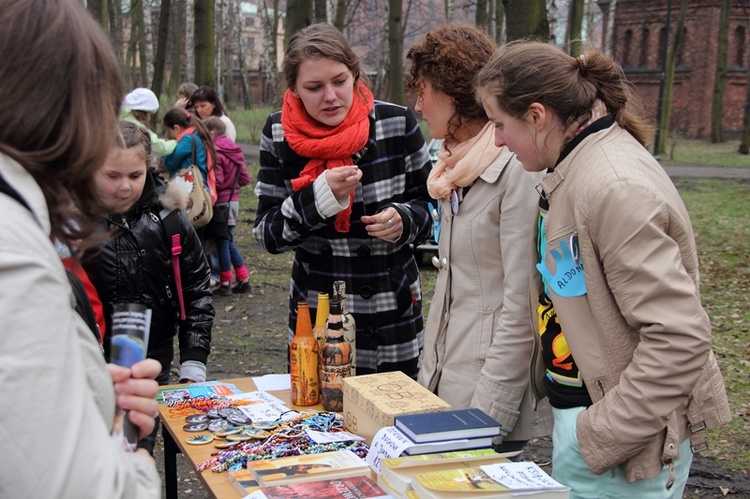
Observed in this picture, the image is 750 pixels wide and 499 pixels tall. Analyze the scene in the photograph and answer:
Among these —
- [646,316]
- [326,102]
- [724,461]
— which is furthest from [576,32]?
[646,316]

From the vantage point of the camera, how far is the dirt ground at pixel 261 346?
13.6 ft

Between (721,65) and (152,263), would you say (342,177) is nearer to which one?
(152,263)

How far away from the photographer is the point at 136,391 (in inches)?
52.6

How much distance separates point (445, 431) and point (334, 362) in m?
0.63

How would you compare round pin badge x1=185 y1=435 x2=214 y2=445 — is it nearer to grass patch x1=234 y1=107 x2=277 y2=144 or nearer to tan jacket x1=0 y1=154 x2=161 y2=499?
tan jacket x1=0 y1=154 x2=161 y2=499

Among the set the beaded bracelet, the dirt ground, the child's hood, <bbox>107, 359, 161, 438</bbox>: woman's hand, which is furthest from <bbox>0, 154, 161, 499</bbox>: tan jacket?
the child's hood

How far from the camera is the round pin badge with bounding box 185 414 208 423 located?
98.8 inches

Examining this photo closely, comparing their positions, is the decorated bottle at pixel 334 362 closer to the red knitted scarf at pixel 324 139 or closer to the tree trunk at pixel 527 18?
the red knitted scarf at pixel 324 139

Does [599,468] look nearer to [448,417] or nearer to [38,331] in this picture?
[448,417]

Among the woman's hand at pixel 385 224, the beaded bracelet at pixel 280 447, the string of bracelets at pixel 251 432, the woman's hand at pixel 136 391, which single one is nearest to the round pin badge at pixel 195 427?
the string of bracelets at pixel 251 432

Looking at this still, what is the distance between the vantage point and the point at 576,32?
15383mm

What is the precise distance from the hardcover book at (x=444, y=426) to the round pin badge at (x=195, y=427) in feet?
2.31

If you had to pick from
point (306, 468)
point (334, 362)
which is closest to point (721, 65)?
point (334, 362)

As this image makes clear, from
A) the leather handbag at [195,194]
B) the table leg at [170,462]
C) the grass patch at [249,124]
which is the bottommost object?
the grass patch at [249,124]
